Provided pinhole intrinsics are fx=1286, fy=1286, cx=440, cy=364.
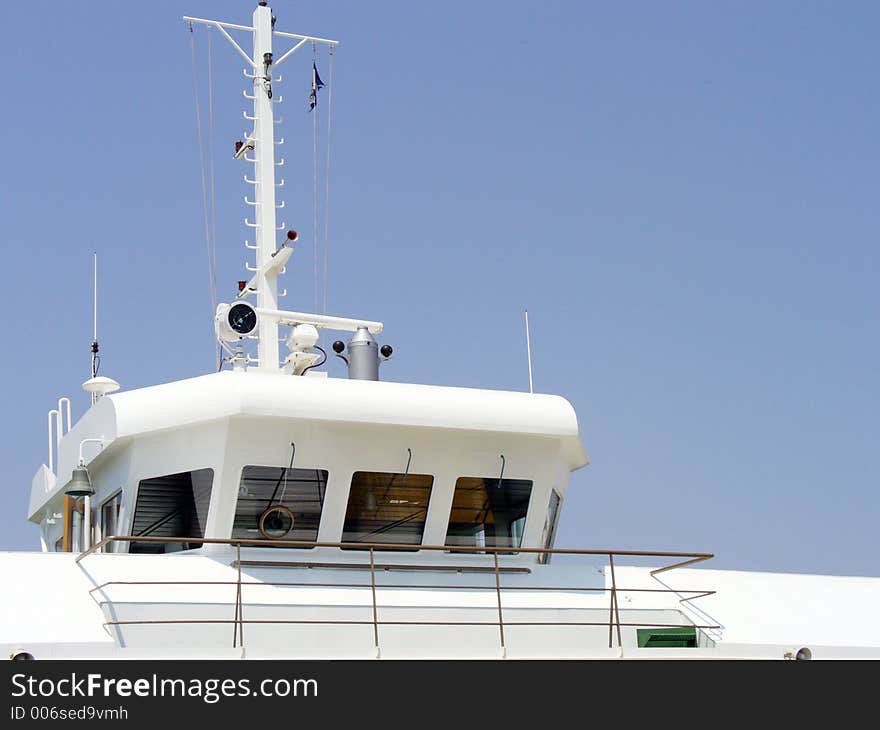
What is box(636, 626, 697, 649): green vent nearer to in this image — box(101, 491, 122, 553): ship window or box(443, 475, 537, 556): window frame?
box(443, 475, 537, 556): window frame

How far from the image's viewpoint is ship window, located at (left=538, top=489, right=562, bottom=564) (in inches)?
579

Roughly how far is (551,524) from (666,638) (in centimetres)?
232

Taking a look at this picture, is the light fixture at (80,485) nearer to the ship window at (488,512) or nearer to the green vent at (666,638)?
the ship window at (488,512)

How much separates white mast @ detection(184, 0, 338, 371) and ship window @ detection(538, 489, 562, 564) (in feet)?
12.9

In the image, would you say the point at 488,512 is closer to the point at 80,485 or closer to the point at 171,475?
the point at 171,475

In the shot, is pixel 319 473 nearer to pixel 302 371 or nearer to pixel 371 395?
pixel 371 395

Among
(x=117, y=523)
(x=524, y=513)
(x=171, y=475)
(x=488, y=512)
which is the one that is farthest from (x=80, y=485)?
(x=524, y=513)

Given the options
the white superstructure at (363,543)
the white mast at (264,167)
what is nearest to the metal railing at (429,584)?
the white superstructure at (363,543)

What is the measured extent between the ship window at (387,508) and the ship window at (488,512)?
0.38 metres

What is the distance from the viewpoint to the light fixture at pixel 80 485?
13430 millimetres

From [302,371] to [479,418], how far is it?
279cm
